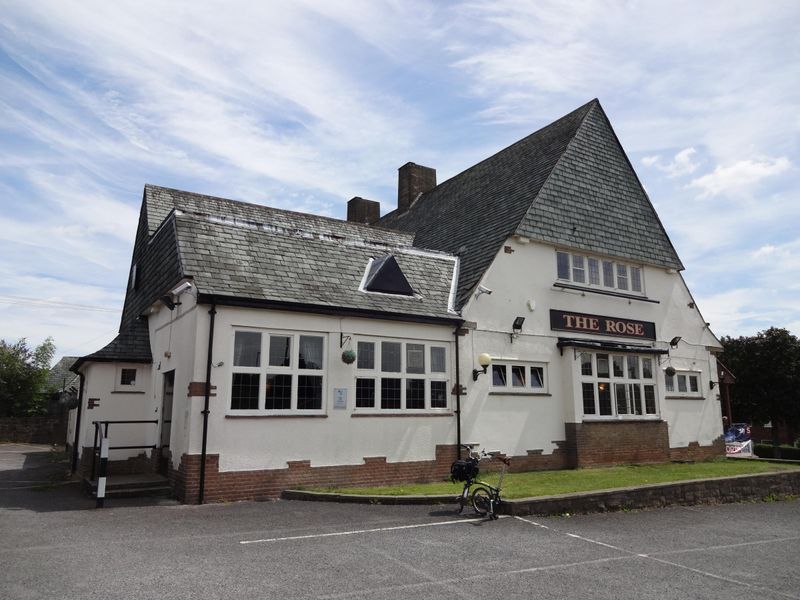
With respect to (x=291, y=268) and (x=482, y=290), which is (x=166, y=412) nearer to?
(x=291, y=268)

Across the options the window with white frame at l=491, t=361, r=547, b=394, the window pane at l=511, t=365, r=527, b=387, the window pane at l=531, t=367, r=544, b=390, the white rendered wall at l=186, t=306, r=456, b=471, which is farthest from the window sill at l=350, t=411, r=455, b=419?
the window pane at l=531, t=367, r=544, b=390

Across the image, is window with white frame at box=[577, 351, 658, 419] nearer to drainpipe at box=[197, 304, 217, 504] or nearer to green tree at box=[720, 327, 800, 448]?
drainpipe at box=[197, 304, 217, 504]

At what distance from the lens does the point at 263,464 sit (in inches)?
479

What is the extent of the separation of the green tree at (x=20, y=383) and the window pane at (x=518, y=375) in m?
31.3

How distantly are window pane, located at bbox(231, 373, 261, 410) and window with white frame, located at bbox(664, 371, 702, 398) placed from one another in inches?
538

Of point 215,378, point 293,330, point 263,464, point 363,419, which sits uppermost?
point 293,330

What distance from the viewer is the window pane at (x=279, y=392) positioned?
12.6 m

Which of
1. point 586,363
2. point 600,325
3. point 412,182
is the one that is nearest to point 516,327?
point 586,363

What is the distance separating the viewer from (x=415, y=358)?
14.7m

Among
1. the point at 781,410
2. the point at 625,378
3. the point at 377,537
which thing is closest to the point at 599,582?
the point at 377,537

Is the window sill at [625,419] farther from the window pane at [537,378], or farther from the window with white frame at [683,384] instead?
the window pane at [537,378]

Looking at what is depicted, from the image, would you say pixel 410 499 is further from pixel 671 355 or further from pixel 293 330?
pixel 671 355

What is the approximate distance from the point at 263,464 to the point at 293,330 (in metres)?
2.91

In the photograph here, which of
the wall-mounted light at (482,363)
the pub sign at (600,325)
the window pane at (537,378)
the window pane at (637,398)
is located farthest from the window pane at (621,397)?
the wall-mounted light at (482,363)
